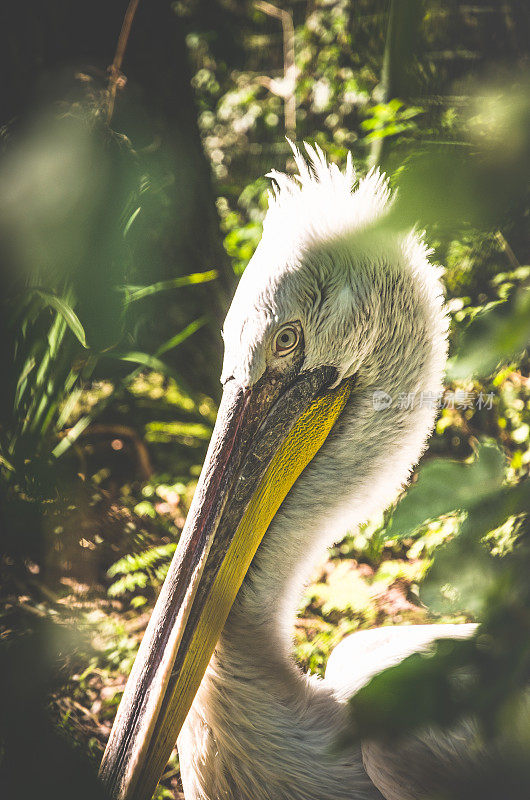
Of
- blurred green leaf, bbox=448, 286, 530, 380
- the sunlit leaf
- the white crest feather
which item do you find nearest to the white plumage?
the white crest feather

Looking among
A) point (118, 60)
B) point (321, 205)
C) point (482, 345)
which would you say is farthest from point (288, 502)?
point (118, 60)

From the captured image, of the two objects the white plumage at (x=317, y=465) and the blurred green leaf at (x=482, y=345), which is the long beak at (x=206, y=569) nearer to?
the white plumage at (x=317, y=465)

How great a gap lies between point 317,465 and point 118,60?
1.57m

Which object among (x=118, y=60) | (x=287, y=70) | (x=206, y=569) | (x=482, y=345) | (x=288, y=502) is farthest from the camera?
(x=287, y=70)

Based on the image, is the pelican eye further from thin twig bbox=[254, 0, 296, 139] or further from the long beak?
thin twig bbox=[254, 0, 296, 139]

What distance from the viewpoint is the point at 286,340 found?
110 cm

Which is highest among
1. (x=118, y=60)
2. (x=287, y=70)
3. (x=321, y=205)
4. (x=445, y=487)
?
(x=287, y=70)

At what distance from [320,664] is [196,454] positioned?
1077 millimetres

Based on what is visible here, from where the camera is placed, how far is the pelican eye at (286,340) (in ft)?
3.58

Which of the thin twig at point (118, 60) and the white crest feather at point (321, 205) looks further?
the thin twig at point (118, 60)

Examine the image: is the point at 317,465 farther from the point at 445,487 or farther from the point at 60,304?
the point at 60,304

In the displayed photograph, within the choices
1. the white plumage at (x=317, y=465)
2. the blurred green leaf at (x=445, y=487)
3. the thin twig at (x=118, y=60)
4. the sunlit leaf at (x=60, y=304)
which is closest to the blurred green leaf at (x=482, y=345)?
the blurred green leaf at (x=445, y=487)

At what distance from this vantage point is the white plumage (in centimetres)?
110

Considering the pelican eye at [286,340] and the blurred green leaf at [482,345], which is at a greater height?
the pelican eye at [286,340]
